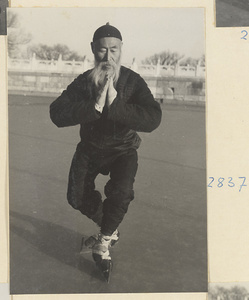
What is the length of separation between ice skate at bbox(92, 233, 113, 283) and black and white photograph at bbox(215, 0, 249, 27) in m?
0.88

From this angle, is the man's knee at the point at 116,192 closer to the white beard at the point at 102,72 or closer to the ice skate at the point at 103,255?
the ice skate at the point at 103,255

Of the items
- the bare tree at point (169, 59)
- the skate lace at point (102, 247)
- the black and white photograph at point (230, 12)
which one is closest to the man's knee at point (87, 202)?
the skate lace at point (102, 247)

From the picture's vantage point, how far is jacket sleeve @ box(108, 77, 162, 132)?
54.2 inches

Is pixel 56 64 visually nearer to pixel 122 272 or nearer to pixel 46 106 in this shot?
pixel 46 106

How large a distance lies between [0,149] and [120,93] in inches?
18.9

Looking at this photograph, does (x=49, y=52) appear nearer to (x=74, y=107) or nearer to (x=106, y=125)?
(x=74, y=107)

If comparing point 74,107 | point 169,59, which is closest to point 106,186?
point 74,107

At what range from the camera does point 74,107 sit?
1.38 m

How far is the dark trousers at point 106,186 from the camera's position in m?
1.40

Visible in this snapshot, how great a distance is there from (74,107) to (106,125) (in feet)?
0.42

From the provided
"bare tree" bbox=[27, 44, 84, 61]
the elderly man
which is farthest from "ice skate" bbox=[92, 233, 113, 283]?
"bare tree" bbox=[27, 44, 84, 61]

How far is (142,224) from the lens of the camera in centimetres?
143

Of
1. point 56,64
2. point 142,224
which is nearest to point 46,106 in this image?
point 56,64

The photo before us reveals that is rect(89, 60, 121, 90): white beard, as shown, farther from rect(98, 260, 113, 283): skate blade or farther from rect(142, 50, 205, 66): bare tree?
rect(98, 260, 113, 283): skate blade
